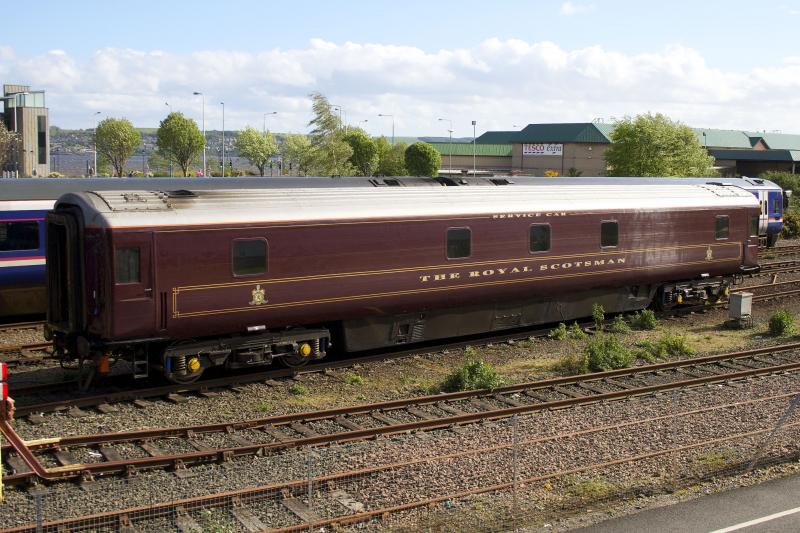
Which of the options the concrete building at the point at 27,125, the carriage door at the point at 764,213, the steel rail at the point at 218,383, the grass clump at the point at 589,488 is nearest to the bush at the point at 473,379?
the steel rail at the point at 218,383

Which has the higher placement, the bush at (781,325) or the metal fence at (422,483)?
the bush at (781,325)

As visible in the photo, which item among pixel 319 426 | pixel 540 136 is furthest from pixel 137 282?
pixel 540 136

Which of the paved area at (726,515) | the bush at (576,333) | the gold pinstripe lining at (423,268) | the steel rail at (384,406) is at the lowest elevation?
the paved area at (726,515)

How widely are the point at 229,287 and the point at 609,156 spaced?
5048 centimetres

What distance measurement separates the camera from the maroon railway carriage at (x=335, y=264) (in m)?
14.9

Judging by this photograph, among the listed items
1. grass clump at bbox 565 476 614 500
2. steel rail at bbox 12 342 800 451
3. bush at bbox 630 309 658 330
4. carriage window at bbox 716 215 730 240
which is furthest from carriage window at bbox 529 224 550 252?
grass clump at bbox 565 476 614 500

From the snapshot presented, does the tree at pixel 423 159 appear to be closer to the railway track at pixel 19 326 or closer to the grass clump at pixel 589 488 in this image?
the railway track at pixel 19 326

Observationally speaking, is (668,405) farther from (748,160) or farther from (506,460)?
(748,160)

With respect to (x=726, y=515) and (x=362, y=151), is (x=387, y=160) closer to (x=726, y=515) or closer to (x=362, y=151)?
(x=362, y=151)

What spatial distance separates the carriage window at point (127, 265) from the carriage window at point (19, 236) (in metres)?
7.58

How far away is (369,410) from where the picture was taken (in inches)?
586

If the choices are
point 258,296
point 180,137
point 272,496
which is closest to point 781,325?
point 258,296

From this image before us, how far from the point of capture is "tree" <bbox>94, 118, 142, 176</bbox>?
Result: 84688 millimetres

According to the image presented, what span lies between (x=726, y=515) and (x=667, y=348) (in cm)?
1004
